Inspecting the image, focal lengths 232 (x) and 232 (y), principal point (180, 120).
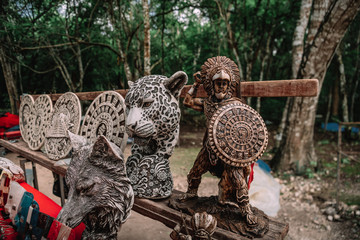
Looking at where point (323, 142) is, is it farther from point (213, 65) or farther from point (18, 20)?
point (18, 20)

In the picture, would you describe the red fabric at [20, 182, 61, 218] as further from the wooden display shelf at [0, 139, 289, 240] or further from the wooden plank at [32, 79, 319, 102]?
the wooden plank at [32, 79, 319, 102]

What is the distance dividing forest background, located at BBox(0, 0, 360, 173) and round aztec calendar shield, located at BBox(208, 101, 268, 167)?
1.10 metres

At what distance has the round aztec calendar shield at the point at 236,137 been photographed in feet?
3.51

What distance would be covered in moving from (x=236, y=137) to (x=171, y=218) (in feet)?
2.12

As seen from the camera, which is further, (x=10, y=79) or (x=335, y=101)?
(x=335, y=101)

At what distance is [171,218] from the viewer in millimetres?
1349

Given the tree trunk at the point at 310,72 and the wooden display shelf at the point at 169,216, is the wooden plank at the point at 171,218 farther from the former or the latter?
the tree trunk at the point at 310,72

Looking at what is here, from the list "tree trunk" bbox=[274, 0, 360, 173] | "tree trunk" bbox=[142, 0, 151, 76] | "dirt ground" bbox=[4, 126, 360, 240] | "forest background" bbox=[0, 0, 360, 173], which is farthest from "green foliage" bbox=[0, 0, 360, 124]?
"dirt ground" bbox=[4, 126, 360, 240]

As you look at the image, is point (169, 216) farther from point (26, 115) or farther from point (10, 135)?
point (10, 135)

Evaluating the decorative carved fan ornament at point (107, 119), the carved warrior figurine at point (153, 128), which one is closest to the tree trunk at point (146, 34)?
the decorative carved fan ornament at point (107, 119)

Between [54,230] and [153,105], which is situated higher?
[153,105]

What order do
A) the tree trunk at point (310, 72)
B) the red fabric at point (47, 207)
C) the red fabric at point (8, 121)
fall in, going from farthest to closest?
the red fabric at point (8, 121) < the tree trunk at point (310, 72) < the red fabric at point (47, 207)

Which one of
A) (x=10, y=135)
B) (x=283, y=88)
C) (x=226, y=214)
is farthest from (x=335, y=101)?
(x=10, y=135)

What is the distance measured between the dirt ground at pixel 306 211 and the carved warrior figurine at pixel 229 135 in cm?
200
